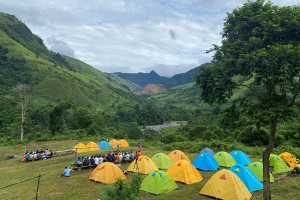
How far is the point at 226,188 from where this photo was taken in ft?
38.3

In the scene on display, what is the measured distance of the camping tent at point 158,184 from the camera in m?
12.7

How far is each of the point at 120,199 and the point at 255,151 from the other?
2306 cm

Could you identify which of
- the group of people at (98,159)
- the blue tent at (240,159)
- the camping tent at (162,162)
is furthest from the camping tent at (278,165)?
the group of people at (98,159)

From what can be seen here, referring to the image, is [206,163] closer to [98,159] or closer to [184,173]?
[184,173]

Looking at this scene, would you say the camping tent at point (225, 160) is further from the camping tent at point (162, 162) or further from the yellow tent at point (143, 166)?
the yellow tent at point (143, 166)

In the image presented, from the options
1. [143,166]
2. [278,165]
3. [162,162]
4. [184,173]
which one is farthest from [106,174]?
[278,165]

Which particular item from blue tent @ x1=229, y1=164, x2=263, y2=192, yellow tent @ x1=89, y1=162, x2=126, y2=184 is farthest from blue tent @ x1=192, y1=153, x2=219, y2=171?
yellow tent @ x1=89, y1=162, x2=126, y2=184

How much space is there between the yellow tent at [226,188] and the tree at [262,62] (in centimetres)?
205

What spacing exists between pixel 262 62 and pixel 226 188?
721 centimetres

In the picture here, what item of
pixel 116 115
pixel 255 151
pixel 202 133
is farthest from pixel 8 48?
pixel 255 151

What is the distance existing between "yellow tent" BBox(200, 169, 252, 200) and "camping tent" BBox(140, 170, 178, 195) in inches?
82.8

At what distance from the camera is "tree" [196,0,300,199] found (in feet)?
26.6

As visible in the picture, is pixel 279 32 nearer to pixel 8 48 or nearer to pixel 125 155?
pixel 125 155

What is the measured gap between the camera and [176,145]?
3114cm
